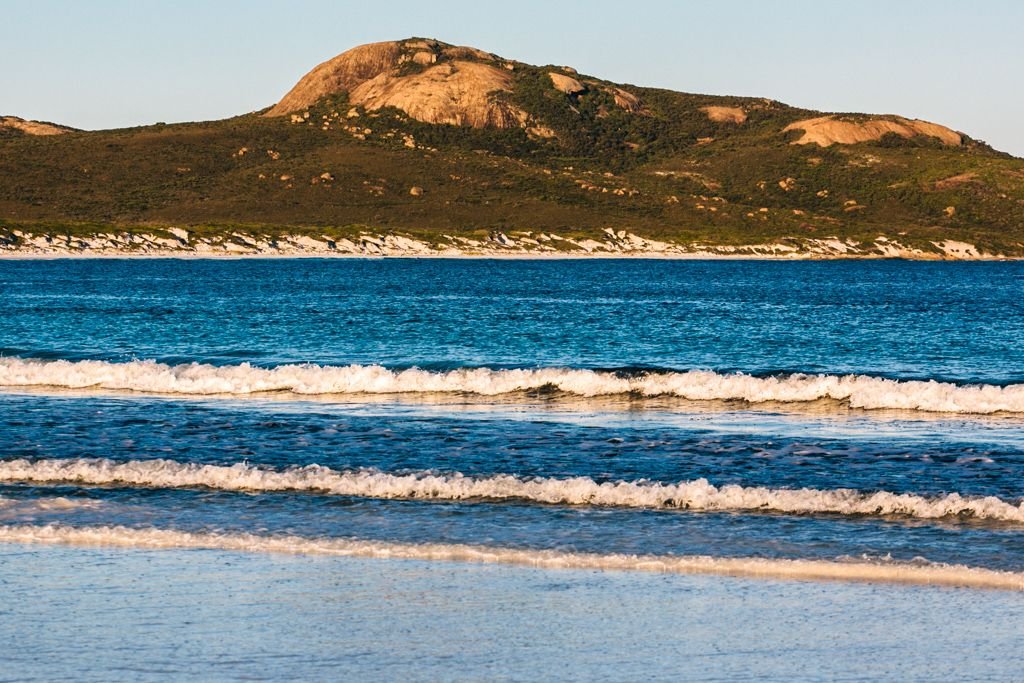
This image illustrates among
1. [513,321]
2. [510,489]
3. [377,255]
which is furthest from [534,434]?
[377,255]

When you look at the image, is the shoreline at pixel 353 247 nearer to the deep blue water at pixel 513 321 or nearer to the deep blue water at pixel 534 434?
the deep blue water at pixel 513 321

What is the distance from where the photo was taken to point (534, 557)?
1435 centimetres

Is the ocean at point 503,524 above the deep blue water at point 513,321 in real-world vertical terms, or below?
below

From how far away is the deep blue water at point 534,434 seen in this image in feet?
52.1

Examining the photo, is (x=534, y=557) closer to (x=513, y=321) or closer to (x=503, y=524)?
(x=503, y=524)

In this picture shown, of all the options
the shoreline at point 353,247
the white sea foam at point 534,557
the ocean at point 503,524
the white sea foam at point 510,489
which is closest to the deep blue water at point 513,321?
the ocean at point 503,524

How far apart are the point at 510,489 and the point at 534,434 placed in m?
5.67

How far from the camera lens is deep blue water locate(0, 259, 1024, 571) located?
15883 mm

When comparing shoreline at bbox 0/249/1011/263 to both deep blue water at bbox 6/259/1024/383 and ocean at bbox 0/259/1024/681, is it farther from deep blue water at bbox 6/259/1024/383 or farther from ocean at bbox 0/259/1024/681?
ocean at bbox 0/259/1024/681

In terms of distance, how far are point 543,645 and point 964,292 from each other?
4305 inches

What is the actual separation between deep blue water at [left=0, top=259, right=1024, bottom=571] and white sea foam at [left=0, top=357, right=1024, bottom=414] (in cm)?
52

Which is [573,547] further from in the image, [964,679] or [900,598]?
[964,679]

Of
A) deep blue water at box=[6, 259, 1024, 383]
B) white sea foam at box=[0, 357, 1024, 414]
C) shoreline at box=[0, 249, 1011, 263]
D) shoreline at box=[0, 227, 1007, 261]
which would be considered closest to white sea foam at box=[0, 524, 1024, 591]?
white sea foam at box=[0, 357, 1024, 414]

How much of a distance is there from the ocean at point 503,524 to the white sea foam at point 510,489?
0.05m
